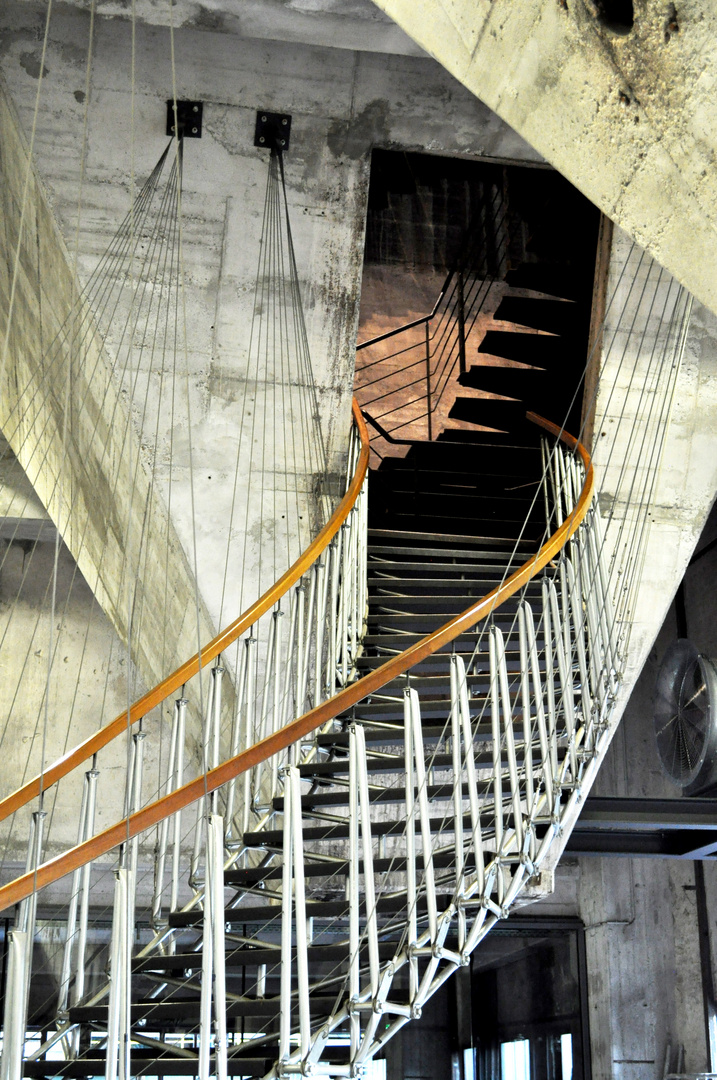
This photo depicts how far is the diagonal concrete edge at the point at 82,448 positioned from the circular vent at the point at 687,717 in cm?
288

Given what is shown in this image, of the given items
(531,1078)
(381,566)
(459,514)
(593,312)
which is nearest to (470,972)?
(531,1078)

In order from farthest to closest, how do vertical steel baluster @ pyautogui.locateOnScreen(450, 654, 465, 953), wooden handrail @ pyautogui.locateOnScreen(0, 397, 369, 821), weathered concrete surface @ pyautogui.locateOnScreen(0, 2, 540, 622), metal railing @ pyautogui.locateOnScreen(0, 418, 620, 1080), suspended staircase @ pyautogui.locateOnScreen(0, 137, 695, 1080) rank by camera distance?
weathered concrete surface @ pyautogui.locateOnScreen(0, 2, 540, 622)
wooden handrail @ pyautogui.locateOnScreen(0, 397, 369, 821)
vertical steel baluster @ pyautogui.locateOnScreen(450, 654, 465, 953)
suspended staircase @ pyautogui.locateOnScreen(0, 137, 695, 1080)
metal railing @ pyautogui.locateOnScreen(0, 418, 620, 1080)

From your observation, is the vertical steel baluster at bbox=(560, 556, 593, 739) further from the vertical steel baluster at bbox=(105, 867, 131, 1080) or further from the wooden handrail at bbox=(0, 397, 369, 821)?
the vertical steel baluster at bbox=(105, 867, 131, 1080)

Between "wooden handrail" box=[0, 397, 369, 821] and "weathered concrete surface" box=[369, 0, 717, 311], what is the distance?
1.73 m

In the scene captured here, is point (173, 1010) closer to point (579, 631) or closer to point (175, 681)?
point (175, 681)

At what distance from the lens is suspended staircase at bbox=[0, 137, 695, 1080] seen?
3.25 meters

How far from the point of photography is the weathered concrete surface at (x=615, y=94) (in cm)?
204

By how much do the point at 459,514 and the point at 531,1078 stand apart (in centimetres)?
560

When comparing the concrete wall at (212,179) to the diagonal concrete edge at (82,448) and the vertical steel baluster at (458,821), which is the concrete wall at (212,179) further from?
the vertical steel baluster at (458,821)

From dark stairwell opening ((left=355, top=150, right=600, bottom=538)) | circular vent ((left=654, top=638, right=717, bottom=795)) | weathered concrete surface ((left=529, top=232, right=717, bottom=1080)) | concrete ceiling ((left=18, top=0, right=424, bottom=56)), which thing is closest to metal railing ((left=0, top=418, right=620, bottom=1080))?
weathered concrete surface ((left=529, top=232, right=717, bottom=1080))

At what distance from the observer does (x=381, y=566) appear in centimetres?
614

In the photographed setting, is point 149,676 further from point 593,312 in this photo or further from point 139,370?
point 593,312

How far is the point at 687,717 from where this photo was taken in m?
6.44

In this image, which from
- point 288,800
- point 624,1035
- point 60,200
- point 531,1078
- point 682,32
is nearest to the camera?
point 682,32
